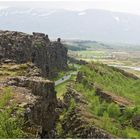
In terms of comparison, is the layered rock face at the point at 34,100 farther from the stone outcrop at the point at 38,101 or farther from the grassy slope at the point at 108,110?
the grassy slope at the point at 108,110

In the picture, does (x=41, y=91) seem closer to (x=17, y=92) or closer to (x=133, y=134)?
(x=17, y=92)

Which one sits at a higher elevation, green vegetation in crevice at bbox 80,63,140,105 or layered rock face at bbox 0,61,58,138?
layered rock face at bbox 0,61,58,138

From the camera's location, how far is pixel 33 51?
9831 cm

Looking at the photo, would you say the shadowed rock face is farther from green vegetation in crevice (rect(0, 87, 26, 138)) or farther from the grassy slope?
green vegetation in crevice (rect(0, 87, 26, 138))

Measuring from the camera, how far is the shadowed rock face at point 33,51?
253 feet

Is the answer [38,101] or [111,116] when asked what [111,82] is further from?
[38,101]

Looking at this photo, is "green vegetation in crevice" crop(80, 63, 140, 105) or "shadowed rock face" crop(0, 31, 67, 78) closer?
"shadowed rock face" crop(0, 31, 67, 78)

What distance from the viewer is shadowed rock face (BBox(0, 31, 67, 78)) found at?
77.2 m

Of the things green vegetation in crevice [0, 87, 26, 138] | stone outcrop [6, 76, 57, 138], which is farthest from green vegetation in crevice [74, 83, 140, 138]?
green vegetation in crevice [0, 87, 26, 138]

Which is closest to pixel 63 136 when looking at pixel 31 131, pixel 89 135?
pixel 89 135

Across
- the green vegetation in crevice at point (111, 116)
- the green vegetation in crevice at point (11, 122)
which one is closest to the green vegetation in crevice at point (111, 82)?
the green vegetation in crevice at point (111, 116)

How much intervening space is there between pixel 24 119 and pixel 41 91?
29.8ft

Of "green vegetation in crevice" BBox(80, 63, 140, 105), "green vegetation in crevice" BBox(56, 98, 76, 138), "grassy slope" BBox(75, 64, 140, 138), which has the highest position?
"green vegetation in crevice" BBox(56, 98, 76, 138)

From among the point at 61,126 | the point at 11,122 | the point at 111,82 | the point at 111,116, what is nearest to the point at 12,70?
the point at 61,126
